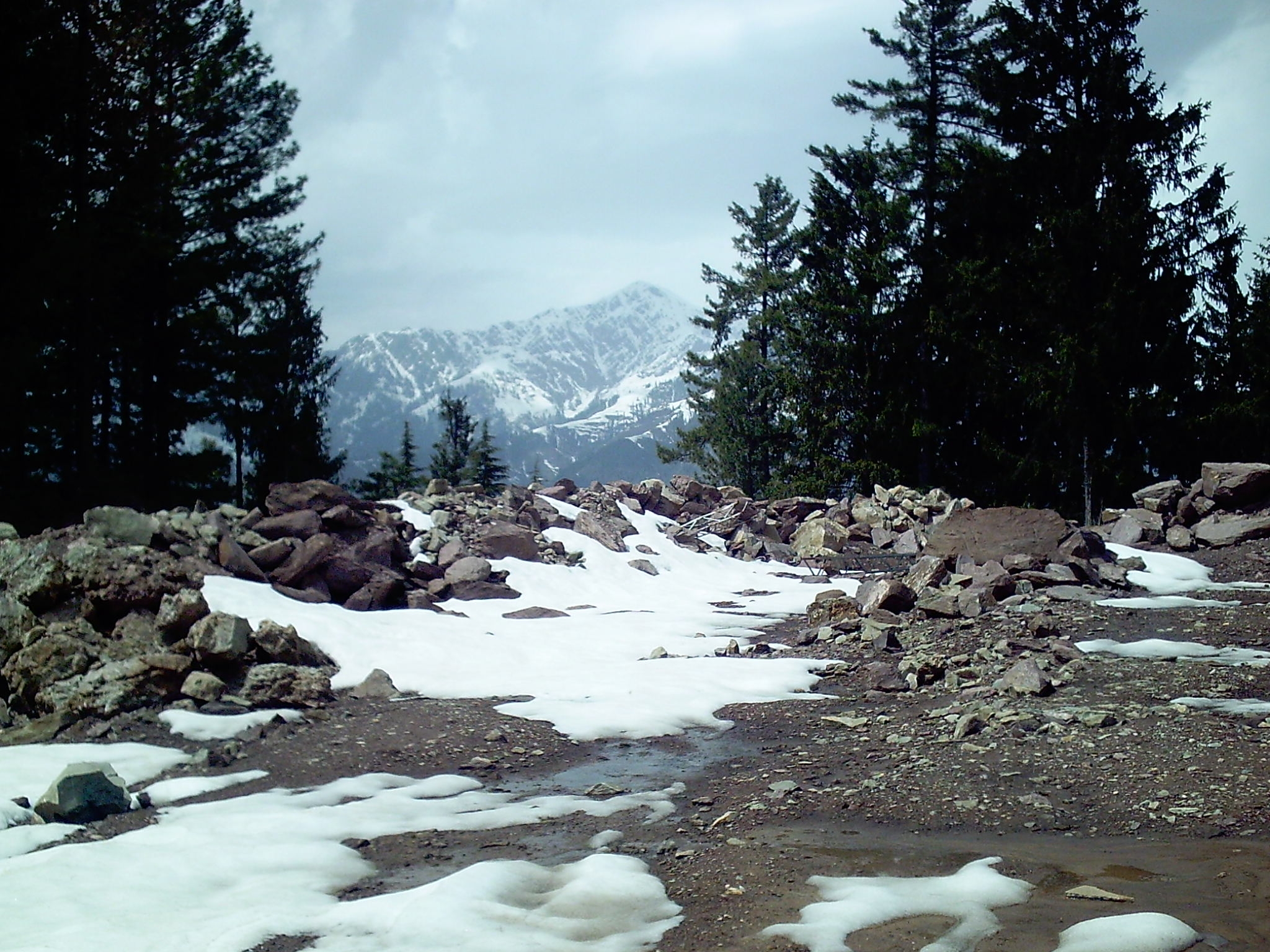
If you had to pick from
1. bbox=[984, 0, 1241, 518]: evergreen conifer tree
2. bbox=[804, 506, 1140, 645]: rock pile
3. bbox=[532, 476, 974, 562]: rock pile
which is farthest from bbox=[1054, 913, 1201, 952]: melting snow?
bbox=[984, 0, 1241, 518]: evergreen conifer tree

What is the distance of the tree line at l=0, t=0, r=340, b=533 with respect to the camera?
14.3 metres

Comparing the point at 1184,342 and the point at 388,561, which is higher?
the point at 1184,342

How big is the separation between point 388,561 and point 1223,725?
31.0ft

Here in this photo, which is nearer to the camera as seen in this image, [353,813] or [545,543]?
[353,813]

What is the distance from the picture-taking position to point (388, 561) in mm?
11422

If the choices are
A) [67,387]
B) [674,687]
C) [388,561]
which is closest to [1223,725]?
[674,687]

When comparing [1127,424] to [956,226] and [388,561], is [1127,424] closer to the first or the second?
[956,226]

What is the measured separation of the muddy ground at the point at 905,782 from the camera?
3193mm

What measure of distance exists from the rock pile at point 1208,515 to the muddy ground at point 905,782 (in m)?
6.06

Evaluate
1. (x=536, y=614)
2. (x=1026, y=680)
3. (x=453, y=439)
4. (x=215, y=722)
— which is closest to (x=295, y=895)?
(x=215, y=722)

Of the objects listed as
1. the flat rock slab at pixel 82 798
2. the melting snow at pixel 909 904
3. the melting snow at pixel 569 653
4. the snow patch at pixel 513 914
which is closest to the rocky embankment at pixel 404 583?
the melting snow at pixel 569 653

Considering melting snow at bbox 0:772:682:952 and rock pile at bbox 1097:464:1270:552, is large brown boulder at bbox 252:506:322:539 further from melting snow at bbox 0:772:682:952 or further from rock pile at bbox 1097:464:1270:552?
rock pile at bbox 1097:464:1270:552

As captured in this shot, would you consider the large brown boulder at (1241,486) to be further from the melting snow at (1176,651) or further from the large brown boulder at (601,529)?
the large brown boulder at (601,529)

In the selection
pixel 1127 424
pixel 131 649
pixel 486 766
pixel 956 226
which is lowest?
pixel 486 766
